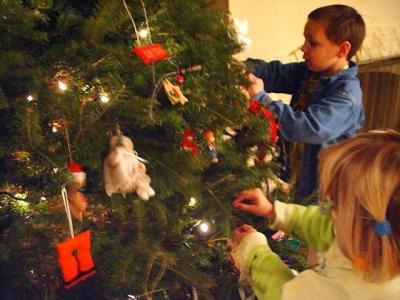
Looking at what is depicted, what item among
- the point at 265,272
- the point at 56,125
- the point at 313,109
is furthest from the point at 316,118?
the point at 56,125

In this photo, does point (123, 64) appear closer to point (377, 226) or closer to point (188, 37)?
point (188, 37)

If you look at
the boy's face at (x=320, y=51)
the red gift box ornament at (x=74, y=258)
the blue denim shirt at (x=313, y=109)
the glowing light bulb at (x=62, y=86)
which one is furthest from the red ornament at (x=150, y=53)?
the boy's face at (x=320, y=51)

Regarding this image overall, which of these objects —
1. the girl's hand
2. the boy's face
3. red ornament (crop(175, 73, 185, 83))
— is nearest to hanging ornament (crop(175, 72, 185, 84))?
red ornament (crop(175, 73, 185, 83))

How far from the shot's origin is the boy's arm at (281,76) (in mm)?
1483

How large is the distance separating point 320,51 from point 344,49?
8cm

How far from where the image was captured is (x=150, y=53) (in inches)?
26.8

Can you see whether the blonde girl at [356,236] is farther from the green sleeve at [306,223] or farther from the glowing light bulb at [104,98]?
the glowing light bulb at [104,98]

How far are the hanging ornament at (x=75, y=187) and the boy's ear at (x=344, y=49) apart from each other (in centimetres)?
102

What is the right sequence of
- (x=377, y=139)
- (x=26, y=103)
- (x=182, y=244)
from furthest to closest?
(x=182, y=244)
(x=377, y=139)
(x=26, y=103)

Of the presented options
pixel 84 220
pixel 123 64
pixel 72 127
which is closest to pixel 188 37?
pixel 123 64

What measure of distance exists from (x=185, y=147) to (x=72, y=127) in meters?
0.19

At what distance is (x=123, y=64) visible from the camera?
28.4 inches

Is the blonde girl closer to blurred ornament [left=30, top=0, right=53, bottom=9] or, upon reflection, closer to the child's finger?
the child's finger

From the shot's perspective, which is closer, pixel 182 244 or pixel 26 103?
pixel 26 103
